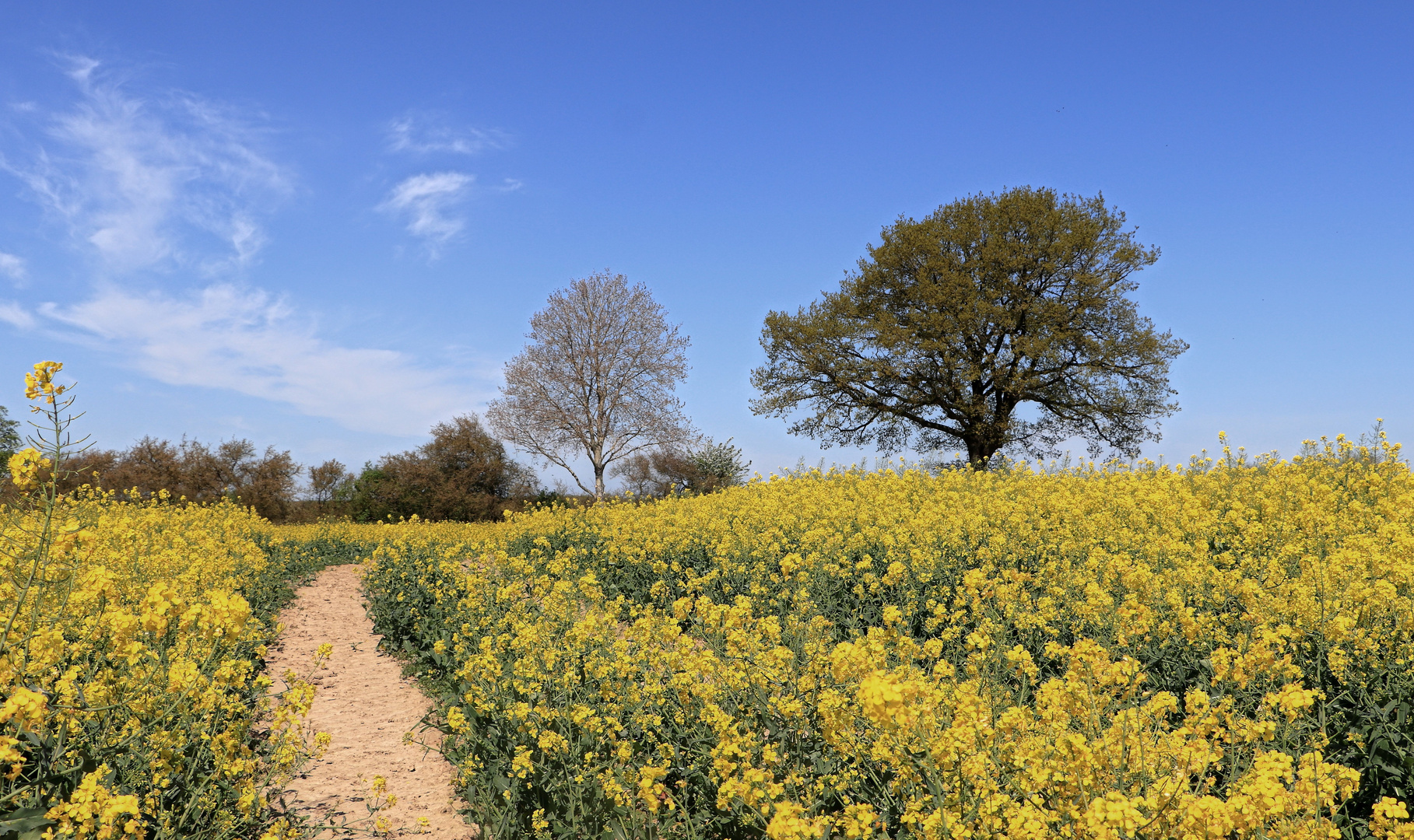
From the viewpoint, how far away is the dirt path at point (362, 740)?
17.3ft

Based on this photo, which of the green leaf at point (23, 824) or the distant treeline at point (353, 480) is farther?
the distant treeline at point (353, 480)

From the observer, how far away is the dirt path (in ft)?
17.3

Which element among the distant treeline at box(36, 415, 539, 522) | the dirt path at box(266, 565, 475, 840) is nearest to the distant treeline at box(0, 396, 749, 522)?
the distant treeline at box(36, 415, 539, 522)

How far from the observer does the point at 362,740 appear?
683 centimetres

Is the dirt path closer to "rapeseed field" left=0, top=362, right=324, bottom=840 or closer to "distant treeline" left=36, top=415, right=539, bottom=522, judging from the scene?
"rapeseed field" left=0, top=362, right=324, bottom=840

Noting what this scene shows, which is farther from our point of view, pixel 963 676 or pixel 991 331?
pixel 991 331

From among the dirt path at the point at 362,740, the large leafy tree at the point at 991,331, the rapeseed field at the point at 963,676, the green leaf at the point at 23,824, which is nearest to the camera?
the green leaf at the point at 23,824

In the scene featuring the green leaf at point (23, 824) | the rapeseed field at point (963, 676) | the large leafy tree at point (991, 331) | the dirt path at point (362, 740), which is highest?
the large leafy tree at point (991, 331)

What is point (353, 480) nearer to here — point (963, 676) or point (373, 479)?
point (373, 479)

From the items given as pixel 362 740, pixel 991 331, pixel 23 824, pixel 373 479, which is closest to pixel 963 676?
pixel 362 740

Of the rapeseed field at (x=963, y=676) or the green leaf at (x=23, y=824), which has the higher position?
the rapeseed field at (x=963, y=676)

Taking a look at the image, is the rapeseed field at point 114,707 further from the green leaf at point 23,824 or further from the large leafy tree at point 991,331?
the large leafy tree at point 991,331

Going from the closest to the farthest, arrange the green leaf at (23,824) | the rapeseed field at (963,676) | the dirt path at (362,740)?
the green leaf at (23,824) < the rapeseed field at (963,676) < the dirt path at (362,740)

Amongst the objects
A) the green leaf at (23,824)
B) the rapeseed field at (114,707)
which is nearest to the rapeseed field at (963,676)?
the rapeseed field at (114,707)
